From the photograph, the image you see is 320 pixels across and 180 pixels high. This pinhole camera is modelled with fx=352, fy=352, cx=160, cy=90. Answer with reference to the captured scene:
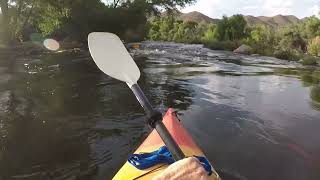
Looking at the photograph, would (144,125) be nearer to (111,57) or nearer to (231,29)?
(111,57)

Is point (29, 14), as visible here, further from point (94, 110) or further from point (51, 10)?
point (94, 110)

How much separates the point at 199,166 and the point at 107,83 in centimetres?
970

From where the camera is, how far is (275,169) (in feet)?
16.0

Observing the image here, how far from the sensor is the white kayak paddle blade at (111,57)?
2.88m

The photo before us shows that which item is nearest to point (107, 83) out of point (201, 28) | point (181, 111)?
point (181, 111)

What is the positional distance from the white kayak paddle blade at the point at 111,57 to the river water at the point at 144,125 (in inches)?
81.4

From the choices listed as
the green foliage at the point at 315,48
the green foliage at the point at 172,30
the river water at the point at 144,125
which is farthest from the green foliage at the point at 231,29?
the river water at the point at 144,125

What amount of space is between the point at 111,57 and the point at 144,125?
3.73 meters

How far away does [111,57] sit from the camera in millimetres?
3025

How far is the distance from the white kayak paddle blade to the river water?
207 cm

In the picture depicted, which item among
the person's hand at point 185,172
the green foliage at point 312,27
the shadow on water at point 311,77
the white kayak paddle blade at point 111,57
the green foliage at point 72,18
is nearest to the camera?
the person's hand at point 185,172

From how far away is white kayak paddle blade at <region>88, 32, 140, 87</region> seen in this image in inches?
114

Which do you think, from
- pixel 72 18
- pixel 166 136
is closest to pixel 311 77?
pixel 166 136

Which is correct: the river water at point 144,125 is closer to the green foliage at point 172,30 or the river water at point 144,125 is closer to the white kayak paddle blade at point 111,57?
the white kayak paddle blade at point 111,57
